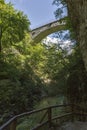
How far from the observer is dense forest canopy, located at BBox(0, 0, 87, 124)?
13.9m

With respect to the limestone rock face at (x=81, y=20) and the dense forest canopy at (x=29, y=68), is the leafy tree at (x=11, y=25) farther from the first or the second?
the limestone rock face at (x=81, y=20)

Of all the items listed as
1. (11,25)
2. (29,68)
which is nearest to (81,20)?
(11,25)

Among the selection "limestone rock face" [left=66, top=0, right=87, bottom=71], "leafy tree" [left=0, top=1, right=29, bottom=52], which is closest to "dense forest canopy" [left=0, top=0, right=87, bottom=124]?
"leafy tree" [left=0, top=1, right=29, bottom=52]

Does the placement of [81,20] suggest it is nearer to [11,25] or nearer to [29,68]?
[11,25]

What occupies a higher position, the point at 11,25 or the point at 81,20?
the point at 11,25

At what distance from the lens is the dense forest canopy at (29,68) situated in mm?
13898

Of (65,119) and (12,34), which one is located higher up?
(12,34)

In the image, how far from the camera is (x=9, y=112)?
15.5 m

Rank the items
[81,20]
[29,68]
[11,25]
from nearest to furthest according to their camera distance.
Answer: [81,20] < [11,25] < [29,68]

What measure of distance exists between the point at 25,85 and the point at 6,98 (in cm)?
312

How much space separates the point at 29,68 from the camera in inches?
869

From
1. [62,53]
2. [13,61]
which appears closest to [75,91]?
[62,53]

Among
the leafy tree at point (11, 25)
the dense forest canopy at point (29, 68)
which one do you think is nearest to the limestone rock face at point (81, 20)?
the dense forest canopy at point (29, 68)

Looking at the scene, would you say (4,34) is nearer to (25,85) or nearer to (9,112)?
(25,85)
